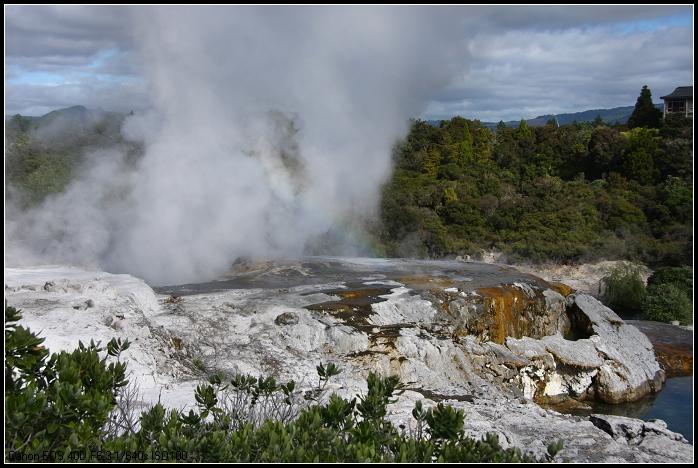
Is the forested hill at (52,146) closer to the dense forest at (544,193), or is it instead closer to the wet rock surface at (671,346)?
the dense forest at (544,193)

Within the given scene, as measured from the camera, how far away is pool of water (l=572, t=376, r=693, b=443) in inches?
427

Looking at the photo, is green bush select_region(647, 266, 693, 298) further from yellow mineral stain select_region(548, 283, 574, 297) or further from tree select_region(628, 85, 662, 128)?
tree select_region(628, 85, 662, 128)

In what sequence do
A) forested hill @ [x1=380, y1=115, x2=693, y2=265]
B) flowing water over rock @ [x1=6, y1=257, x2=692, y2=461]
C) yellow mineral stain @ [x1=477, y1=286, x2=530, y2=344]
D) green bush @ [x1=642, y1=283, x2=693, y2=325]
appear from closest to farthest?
1. flowing water over rock @ [x1=6, y1=257, x2=692, y2=461]
2. yellow mineral stain @ [x1=477, y1=286, x2=530, y2=344]
3. green bush @ [x1=642, y1=283, x2=693, y2=325]
4. forested hill @ [x1=380, y1=115, x2=693, y2=265]

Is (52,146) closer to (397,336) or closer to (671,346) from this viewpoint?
(397,336)

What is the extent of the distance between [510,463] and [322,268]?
10.3m

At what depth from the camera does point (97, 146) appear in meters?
18.3

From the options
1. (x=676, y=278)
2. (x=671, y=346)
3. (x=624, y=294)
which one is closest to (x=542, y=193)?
(x=676, y=278)

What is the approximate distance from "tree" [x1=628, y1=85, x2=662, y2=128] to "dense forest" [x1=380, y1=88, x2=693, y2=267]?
0.07 metres

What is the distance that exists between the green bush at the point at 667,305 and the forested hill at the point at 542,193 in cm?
553

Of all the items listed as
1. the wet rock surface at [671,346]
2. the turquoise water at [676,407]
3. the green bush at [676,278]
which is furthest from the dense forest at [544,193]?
the turquoise water at [676,407]

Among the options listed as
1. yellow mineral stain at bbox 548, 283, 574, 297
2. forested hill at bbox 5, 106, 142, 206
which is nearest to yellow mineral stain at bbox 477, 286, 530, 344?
yellow mineral stain at bbox 548, 283, 574, 297

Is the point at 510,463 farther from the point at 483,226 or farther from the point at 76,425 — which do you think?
the point at 483,226

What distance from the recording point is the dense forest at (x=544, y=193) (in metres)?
24.0

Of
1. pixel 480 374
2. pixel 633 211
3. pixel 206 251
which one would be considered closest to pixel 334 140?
pixel 206 251
